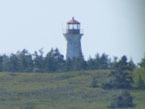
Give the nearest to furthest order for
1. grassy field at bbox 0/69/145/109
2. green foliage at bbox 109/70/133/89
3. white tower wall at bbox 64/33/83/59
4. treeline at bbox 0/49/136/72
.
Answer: grassy field at bbox 0/69/145/109
green foliage at bbox 109/70/133/89
treeline at bbox 0/49/136/72
white tower wall at bbox 64/33/83/59

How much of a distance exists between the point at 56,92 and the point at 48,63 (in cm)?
1897

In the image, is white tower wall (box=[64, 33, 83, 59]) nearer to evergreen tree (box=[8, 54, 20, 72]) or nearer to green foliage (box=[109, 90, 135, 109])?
evergreen tree (box=[8, 54, 20, 72])

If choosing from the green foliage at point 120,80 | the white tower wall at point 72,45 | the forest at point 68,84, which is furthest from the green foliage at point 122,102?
the white tower wall at point 72,45

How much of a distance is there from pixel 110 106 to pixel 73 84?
12.2 m

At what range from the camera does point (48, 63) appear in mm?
66062

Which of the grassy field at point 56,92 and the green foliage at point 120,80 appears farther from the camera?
the green foliage at point 120,80

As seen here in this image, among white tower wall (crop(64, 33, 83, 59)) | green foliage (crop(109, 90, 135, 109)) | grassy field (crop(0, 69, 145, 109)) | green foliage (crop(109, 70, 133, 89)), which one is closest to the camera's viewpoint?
green foliage (crop(109, 90, 135, 109))

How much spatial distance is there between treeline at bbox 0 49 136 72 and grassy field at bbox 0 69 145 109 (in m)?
6.97

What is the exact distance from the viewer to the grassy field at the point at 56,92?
41931 millimetres

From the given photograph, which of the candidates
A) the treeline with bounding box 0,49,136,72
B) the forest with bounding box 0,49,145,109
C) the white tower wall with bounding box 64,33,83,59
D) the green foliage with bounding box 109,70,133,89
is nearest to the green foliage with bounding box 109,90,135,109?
the forest with bounding box 0,49,145,109

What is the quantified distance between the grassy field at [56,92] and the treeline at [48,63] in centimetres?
697

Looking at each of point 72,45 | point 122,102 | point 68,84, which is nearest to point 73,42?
point 72,45

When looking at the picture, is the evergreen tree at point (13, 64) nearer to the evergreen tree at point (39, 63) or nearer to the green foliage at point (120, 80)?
the evergreen tree at point (39, 63)

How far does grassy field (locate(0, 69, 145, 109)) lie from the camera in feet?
138
